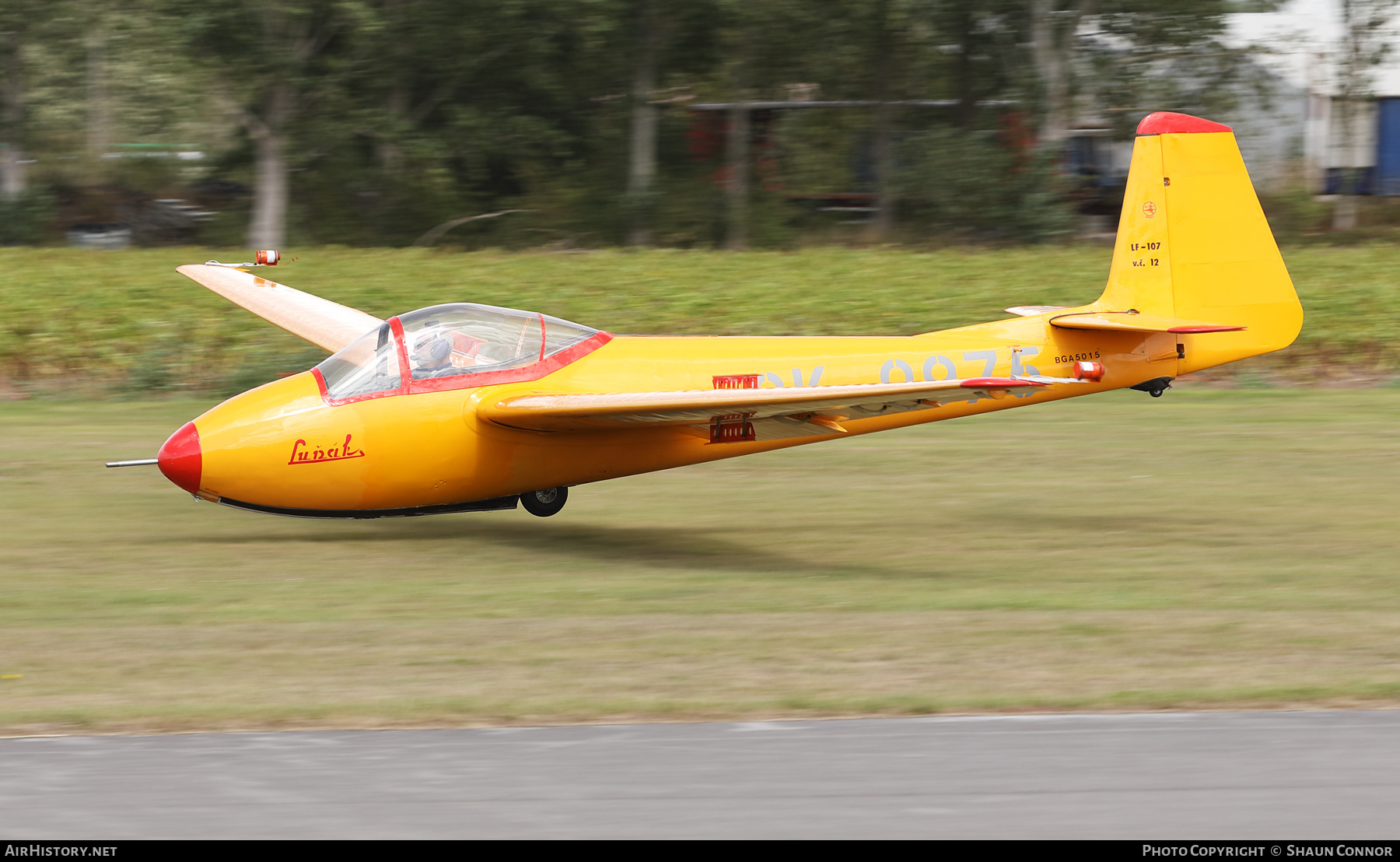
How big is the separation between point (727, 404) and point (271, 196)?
A: 2918 cm

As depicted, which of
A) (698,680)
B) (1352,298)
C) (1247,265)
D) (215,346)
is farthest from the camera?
(1352,298)

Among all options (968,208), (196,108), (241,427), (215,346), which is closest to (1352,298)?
(968,208)

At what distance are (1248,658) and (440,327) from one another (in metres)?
6.02

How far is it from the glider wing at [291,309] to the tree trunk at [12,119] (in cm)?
2439

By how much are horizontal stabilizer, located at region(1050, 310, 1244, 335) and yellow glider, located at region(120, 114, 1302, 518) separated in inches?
1.0

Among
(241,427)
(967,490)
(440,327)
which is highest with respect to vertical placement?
(440,327)

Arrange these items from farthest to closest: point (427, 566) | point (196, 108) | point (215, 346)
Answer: point (196, 108)
point (215, 346)
point (427, 566)

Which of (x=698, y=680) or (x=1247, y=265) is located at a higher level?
(x=1247, y=265)

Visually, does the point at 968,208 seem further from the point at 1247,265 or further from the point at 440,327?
the point at 440,327

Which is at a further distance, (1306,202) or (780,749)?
(1306,202)

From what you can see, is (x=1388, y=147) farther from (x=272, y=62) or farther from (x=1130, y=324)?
(x=1130, y=324)

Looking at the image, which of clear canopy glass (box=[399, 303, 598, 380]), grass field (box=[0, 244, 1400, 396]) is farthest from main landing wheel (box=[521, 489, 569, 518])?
grass field (box=[0, 244, 1400, 396])

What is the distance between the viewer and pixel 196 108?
43.8 meters

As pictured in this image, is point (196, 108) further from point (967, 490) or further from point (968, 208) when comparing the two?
point (967, 490)
